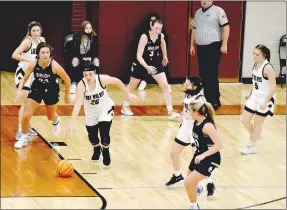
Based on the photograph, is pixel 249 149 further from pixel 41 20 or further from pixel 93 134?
pixel 41 20

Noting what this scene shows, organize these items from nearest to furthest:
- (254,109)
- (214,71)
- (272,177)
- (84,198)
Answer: (84,198) → (272,177) → (254,109) → (214,71)

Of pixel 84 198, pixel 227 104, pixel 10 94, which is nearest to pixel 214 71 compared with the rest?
pixel 227 104

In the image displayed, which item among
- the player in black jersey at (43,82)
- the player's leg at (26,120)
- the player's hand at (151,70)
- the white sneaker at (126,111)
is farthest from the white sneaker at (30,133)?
the player's hand at (151,70)

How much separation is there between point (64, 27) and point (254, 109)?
521cm

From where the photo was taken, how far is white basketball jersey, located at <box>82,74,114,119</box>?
979 cm

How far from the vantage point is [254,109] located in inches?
419

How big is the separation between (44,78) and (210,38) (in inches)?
136

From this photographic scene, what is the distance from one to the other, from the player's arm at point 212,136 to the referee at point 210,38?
443 centimetres

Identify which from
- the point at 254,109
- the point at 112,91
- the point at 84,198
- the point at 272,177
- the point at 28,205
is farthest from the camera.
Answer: the point at 112,91

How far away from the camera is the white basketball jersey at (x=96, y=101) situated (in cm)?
979

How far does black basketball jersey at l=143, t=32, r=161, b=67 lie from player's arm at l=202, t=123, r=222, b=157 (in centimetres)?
396

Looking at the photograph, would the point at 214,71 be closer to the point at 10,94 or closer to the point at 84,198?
the point at 10,94

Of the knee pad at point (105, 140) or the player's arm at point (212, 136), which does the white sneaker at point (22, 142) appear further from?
the player's arm at point (212, 136)

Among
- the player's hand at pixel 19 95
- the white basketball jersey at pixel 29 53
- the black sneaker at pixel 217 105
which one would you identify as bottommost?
the black sneaker at pixel 217 105
